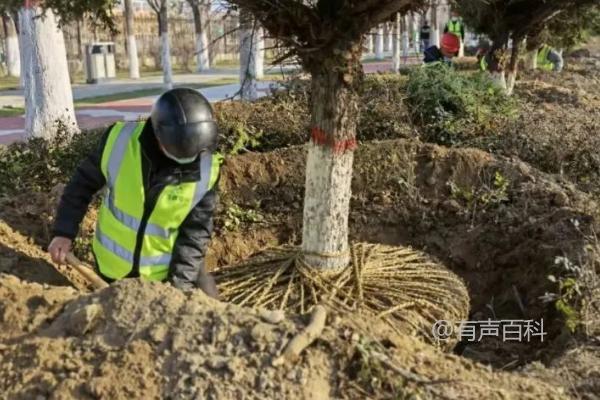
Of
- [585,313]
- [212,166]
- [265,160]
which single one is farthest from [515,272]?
[212,166]

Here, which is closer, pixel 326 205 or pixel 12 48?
pixel 326 205

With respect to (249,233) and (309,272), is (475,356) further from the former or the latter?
(249,233)

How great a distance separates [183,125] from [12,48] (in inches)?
1031

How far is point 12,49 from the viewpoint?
26328 millimetres

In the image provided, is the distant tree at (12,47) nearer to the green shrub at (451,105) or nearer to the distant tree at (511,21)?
the distant tree at (511,21)

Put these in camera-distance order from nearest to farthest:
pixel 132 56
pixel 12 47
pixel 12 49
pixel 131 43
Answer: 1. pixel 12 47
2. pixel 12 49
3. pixel 131 43
4. pixel 132 56

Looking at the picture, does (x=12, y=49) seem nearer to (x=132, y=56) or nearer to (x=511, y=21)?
(x=132, y=56)

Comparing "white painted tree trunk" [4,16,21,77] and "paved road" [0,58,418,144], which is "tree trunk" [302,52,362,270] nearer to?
"paved road" [0,58,418,144]

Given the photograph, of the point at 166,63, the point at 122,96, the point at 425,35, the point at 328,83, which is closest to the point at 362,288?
the point at 328,83

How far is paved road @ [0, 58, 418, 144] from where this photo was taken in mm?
13570

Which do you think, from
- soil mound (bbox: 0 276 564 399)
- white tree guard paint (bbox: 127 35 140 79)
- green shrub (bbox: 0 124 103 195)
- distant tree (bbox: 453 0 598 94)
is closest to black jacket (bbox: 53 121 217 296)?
soil mound (bbox: 0 276 564 399)

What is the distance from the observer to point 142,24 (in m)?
38.7

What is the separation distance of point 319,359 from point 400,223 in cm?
318

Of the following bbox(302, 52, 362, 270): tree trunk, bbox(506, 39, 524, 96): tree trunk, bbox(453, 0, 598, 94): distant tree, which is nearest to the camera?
bbox(302, 52, 362, 270): tree trunk
